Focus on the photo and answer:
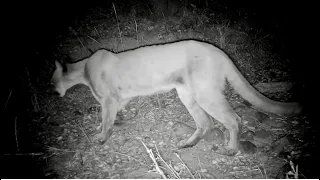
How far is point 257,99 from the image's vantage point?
3.01 meters

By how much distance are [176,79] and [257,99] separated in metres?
1.20

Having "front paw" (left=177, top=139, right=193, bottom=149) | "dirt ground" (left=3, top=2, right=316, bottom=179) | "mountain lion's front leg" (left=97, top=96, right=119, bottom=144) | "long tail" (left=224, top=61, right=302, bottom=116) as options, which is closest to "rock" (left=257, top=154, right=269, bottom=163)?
"dirt ground" (left=3, top=2, right=316, bottom=179)

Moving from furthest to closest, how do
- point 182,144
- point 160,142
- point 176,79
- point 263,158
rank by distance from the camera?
1. point 160,142
2. point 182,144
3. point 176,79
4. point 263,158

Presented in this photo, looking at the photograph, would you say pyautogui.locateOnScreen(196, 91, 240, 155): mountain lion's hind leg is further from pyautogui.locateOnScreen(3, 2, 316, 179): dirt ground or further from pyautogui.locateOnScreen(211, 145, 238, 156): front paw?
pyautogui.locateOnScreen(3, 2, 316, 179): dirt ground

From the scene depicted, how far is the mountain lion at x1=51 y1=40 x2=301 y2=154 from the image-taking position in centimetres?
298

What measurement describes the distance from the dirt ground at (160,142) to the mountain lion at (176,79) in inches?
9.7

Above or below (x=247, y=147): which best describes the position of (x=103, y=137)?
above

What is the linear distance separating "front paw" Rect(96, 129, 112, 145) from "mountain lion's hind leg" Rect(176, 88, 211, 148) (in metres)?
1.19

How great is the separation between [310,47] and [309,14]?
1.10 meters

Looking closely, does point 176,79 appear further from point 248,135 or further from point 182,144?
point 248,135

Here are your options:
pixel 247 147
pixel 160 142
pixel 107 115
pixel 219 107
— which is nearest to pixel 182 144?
pixel 160 142

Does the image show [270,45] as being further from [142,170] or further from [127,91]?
[142,170]

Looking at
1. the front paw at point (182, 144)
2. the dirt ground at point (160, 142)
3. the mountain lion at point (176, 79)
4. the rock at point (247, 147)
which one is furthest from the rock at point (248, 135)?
the front paw at point (182, 144)

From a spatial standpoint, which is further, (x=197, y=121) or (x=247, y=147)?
(x=197, y=121)
